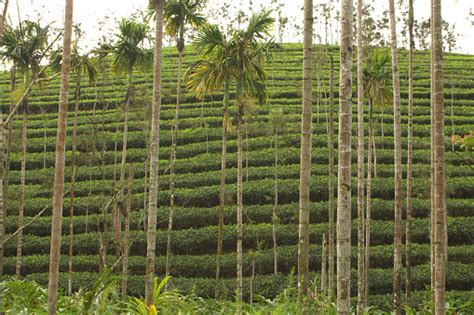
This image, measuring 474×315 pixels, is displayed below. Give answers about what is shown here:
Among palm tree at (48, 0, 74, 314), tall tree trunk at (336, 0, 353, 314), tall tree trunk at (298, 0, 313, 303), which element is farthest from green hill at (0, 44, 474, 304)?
tall tree trunk at (336, 0, 353, 314)

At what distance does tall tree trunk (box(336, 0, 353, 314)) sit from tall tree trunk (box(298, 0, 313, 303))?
143 cm

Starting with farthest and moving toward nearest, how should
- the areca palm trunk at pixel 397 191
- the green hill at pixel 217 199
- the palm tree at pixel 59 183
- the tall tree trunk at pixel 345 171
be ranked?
the green hill at pixel 217 199 < the areca palm trunk at pixel 397 191 < the palm tree at pixel 59 183 < the tall tree trunk at pixel 345 171

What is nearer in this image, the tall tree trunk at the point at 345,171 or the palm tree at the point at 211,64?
the tall tree trunk at the point at 345,171

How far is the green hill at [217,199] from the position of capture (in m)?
25.0

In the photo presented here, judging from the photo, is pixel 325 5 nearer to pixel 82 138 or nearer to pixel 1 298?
pixel 82 138

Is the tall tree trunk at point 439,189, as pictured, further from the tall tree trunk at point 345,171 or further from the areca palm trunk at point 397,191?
the areca palm trunk at point 397,191

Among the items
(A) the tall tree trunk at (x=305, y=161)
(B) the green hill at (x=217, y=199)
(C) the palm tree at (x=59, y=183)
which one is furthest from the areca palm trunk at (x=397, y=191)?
(C) the palm tree at (x=59, y=183)

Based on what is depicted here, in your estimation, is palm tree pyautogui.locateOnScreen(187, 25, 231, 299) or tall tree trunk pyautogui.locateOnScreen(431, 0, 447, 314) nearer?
tall tree trunk pyautogui.locateOnScreen(431, 0, 447, 314)

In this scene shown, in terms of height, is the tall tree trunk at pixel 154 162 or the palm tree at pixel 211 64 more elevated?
the palm tree at pixel 211 64

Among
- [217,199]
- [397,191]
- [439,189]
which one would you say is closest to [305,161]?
[439,189]

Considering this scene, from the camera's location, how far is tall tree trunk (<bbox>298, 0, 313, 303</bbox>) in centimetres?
822

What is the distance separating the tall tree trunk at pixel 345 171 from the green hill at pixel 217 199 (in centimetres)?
1327

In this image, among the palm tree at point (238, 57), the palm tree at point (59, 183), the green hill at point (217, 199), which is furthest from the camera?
the green hill at point (217, 199)

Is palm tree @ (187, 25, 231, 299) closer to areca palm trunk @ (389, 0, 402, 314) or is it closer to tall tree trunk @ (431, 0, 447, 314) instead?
Answer: areca palm trunk @ (389, 0, 402, 314)
